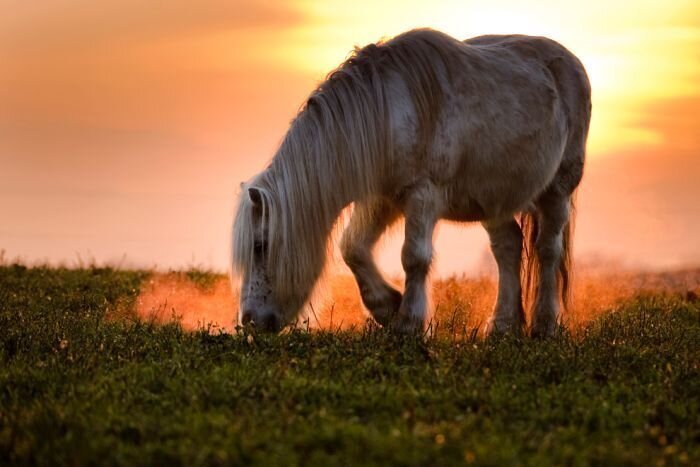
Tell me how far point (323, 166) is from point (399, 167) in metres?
0.61

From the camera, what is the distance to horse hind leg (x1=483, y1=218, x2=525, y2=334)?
10.1m

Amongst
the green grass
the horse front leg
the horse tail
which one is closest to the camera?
the green grass

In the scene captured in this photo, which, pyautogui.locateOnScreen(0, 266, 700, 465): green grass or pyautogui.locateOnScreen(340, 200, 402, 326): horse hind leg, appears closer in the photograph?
pyautogui.locateOnScreen(0, 266, 700, 465): green grass

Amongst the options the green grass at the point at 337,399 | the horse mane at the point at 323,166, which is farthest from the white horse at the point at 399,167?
the green grass at the point at 337,399

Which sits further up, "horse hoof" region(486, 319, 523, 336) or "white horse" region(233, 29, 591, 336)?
"white horse" region(233, 29, 591, 336)

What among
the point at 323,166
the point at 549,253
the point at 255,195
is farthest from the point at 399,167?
the point at 549,253

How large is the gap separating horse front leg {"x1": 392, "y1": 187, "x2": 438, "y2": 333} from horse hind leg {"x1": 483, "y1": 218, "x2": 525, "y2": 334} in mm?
1692

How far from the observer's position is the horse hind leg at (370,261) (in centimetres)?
907

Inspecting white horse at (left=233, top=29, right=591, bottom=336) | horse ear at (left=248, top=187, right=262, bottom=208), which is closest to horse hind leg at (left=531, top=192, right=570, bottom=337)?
white horse at (left=233, top=29, right=591, bottom=336)

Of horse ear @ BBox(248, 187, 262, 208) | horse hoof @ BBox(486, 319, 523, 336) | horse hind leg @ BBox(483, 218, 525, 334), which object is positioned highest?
horse ear @ BBox(248, 187, 262, 208)

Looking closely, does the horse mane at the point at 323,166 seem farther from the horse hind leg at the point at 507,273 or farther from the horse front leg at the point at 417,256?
the horse hind leg at the point at 507,273

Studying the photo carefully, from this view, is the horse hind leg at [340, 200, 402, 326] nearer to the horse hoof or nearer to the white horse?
the white horse

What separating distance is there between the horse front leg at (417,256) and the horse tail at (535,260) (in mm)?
2142

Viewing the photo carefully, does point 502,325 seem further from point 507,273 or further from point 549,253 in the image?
point 549,253
